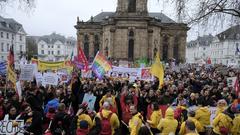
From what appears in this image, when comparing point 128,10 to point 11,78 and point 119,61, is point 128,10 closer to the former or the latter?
point 119,61

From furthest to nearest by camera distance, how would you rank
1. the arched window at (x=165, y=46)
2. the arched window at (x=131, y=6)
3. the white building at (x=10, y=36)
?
the white building at (x=10, y=36), the arched window at (x=165, y=46), the arched window at (x=131, y=6)

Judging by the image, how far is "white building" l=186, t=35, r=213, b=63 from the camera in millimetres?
140150

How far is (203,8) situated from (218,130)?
10147 millimetres

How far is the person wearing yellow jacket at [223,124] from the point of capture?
27.6ft

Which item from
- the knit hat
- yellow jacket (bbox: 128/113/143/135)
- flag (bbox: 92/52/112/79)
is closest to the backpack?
yellow jacket (bbox: 128/113/143/135)

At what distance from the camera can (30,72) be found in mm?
15750

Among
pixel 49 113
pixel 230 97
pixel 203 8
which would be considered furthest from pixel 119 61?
pixel 49 113

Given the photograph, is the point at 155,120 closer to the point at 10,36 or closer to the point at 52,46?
the point at 10,36

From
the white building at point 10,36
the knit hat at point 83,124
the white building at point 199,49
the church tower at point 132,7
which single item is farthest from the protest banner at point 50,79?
the white building at point 199,49

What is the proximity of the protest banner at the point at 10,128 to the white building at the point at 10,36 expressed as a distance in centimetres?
6835

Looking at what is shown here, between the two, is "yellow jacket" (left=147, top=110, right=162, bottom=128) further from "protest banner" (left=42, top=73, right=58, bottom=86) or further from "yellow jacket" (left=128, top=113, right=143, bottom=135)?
"protest banner" (left=42, top=73, right=58, bottom=86)

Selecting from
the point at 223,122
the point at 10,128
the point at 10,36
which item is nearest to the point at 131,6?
the point at 10,36

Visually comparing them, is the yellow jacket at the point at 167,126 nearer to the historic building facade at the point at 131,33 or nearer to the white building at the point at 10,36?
the historic building facade at the point at 131,33

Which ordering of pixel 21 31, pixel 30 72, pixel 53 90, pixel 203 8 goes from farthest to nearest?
pixel 21 31 < pixel 203 8 < pixel 30 72 < pixel 53 90
